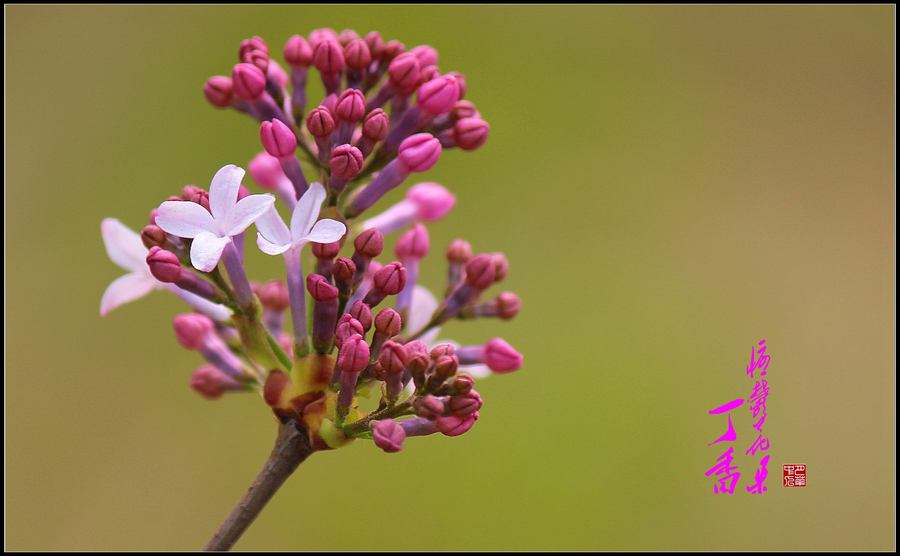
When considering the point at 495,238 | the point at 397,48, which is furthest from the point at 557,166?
the point at 397,48

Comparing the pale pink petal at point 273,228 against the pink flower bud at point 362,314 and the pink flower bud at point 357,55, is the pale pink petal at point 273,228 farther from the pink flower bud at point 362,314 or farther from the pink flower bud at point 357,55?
the pink flower bud at point 357,55

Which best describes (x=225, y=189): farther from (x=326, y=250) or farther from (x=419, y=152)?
(x=419, y=152)

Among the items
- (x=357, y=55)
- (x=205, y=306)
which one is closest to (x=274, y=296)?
Result: (x=205, y=306)

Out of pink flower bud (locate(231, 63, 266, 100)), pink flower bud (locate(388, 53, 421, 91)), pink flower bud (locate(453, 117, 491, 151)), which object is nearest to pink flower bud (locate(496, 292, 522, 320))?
pink flower bud (locate(453, 117, 491, 151))

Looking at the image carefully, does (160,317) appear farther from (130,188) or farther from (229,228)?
(229,228)

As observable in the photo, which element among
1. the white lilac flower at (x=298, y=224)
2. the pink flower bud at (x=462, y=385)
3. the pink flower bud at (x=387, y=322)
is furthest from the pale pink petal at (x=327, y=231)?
the pink flower bud at (x=462, y=385)

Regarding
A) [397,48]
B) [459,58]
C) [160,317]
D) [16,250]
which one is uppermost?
[459,58]
